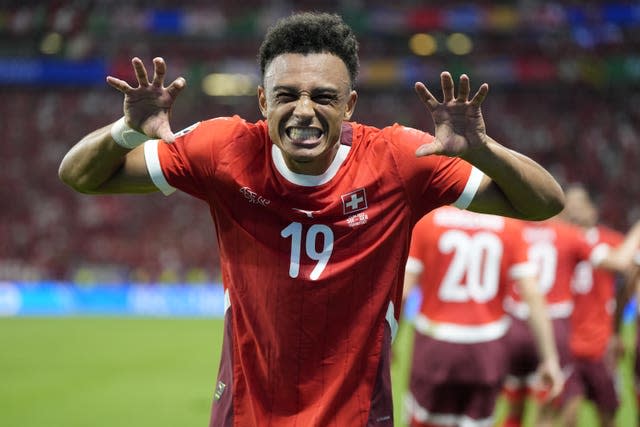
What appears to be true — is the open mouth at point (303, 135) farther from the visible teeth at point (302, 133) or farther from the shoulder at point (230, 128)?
the shoulder at point (230, 128)

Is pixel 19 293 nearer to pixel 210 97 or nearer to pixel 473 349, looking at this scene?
pixel 210 97

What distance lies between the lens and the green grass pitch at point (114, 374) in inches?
375

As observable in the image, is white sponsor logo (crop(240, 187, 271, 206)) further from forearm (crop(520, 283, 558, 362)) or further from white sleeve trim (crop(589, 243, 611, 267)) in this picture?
white sleeve trim (crop(589, 243, 611, 267))

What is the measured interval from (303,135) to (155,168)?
21.3 inches

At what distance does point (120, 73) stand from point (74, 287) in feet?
29.6

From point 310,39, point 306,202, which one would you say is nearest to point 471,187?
point 306,202

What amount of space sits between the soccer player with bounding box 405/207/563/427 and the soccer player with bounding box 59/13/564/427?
8.89 ft

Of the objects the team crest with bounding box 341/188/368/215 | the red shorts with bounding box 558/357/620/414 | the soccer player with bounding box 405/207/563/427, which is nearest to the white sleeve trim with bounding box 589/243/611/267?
the red shorts with bounding box 558/357/620/414

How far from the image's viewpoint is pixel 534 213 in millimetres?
2922

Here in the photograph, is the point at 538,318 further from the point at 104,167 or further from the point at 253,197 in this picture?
the point at 104,167

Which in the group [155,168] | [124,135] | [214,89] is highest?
[214,89]

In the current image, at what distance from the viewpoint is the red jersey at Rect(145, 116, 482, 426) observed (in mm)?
2875

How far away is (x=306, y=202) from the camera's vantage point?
114 inches

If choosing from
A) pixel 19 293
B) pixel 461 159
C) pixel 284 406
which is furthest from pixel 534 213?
pixel 19 293
